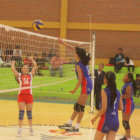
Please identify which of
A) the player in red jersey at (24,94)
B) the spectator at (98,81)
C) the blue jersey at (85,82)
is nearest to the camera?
the player in red jersey at (24,94)

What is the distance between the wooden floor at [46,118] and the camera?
7195 millimetres

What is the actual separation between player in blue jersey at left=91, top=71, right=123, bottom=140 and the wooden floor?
2.41m

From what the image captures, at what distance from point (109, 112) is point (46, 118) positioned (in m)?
4.67

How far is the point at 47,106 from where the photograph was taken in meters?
10.9

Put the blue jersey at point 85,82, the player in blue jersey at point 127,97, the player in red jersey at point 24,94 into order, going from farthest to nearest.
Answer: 1. the blue jersey at point 85,82
2. the player in red jersey at point 24,94
3. the player in blue jersey at point 127,97

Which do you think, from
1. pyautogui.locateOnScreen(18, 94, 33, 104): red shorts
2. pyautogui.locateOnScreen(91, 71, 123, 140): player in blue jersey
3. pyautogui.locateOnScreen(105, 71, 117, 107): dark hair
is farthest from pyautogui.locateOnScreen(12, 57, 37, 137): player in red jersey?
pyautogui.locateOnScreen(105, 71, 117, 107): dark hair

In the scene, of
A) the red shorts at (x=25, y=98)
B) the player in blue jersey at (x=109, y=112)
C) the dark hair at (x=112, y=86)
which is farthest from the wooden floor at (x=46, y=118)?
the dark hair at (x=112, y=86)

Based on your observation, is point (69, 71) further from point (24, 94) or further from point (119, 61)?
point (24, 94)

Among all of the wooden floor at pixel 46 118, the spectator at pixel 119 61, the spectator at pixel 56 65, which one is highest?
the spectator at pixel 119 61

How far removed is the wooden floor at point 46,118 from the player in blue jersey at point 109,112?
2410mm

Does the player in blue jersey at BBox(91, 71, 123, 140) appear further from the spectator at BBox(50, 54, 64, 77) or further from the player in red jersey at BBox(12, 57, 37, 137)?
the spectator at BBox(50, 54, 64, 77)

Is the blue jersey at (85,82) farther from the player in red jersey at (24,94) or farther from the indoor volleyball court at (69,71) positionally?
Answer: the player in red jersey at (24,94)

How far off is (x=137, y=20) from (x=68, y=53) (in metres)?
4.79

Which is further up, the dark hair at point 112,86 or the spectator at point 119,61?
the spectator at point 119,61
